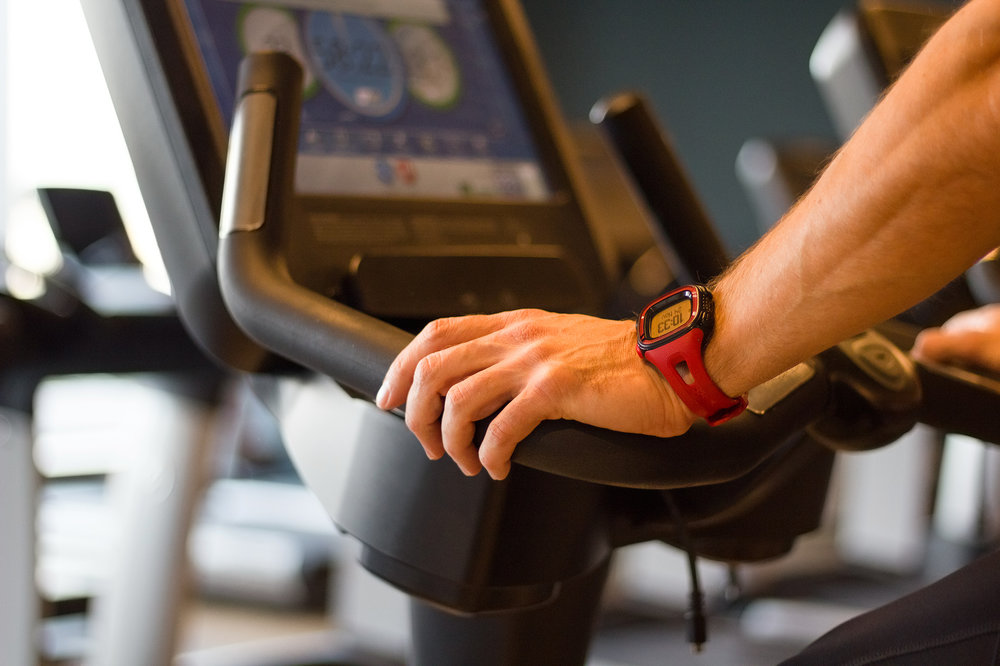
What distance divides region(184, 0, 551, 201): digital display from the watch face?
15.3 inches

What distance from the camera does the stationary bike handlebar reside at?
60cm

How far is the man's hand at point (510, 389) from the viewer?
606mm

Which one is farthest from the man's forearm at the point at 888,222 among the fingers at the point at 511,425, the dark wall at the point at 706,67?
the dark wall at the point at 706,67

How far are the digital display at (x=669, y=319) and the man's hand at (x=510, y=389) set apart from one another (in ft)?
0.07

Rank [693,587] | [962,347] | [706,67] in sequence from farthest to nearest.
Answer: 1. [706,67]
2. [962,347]
3. [693,587]

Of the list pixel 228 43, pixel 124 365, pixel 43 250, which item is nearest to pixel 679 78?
pixel 43 250

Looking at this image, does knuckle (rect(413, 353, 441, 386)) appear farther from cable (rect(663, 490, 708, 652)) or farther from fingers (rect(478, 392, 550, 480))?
cable (rect(663, 490, 708, 652))

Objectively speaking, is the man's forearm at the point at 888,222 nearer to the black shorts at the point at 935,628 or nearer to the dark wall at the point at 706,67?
the black shorts at the point at 935,628

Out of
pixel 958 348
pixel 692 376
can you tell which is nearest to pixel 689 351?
pixel 692 376

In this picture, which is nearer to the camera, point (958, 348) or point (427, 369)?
point (427, 369)

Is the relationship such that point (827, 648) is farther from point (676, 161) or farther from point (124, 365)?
point (124, 365)

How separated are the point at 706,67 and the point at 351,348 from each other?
5726 millimetres

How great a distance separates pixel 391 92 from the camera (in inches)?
40.9

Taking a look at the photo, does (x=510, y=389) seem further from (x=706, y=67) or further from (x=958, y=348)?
(x=706, y=67)
